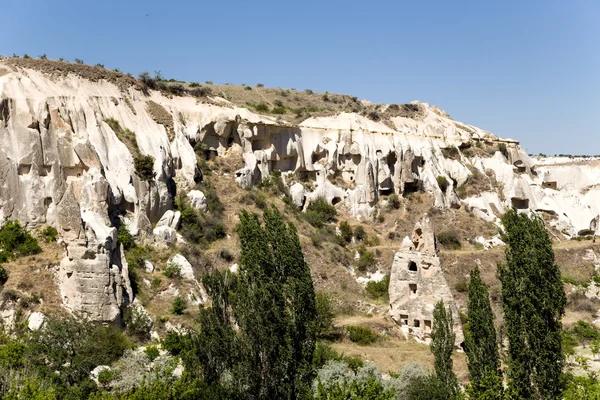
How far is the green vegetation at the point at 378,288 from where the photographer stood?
33.9 meters

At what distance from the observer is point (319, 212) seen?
4250 cm

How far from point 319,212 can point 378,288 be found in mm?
9853

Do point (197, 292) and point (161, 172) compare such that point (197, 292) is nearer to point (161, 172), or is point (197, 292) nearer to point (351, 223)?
point (161, 172)

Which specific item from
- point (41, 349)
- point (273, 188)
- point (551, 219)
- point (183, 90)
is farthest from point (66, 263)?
point (551, 219)

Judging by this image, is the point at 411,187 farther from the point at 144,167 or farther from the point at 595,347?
the point at 144,167

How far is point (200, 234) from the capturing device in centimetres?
3325

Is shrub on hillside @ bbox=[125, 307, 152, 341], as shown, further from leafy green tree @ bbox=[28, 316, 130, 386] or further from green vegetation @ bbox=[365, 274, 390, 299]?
green vegetation @ bbox=[365, 274, 390, 299]

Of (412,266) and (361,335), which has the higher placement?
(412,266)

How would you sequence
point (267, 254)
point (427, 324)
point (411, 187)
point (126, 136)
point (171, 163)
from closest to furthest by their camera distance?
1. point (267, 254)
2. point (427, 324)
3. point (126, 136)
4. point (171, 163)
5. point (411, 187)

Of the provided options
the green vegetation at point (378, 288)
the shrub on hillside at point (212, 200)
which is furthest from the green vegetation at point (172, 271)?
the green vegetation at point (378, 288)

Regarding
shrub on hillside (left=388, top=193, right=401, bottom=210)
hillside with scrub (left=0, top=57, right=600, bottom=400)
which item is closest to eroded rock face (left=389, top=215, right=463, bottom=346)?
hillside with scrub (left=0, top=57, right=600, bottom=400)

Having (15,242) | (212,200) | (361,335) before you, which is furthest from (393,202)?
(15,242)

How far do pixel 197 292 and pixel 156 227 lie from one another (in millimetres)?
5719

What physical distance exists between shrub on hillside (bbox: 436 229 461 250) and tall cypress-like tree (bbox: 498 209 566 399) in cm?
2421
